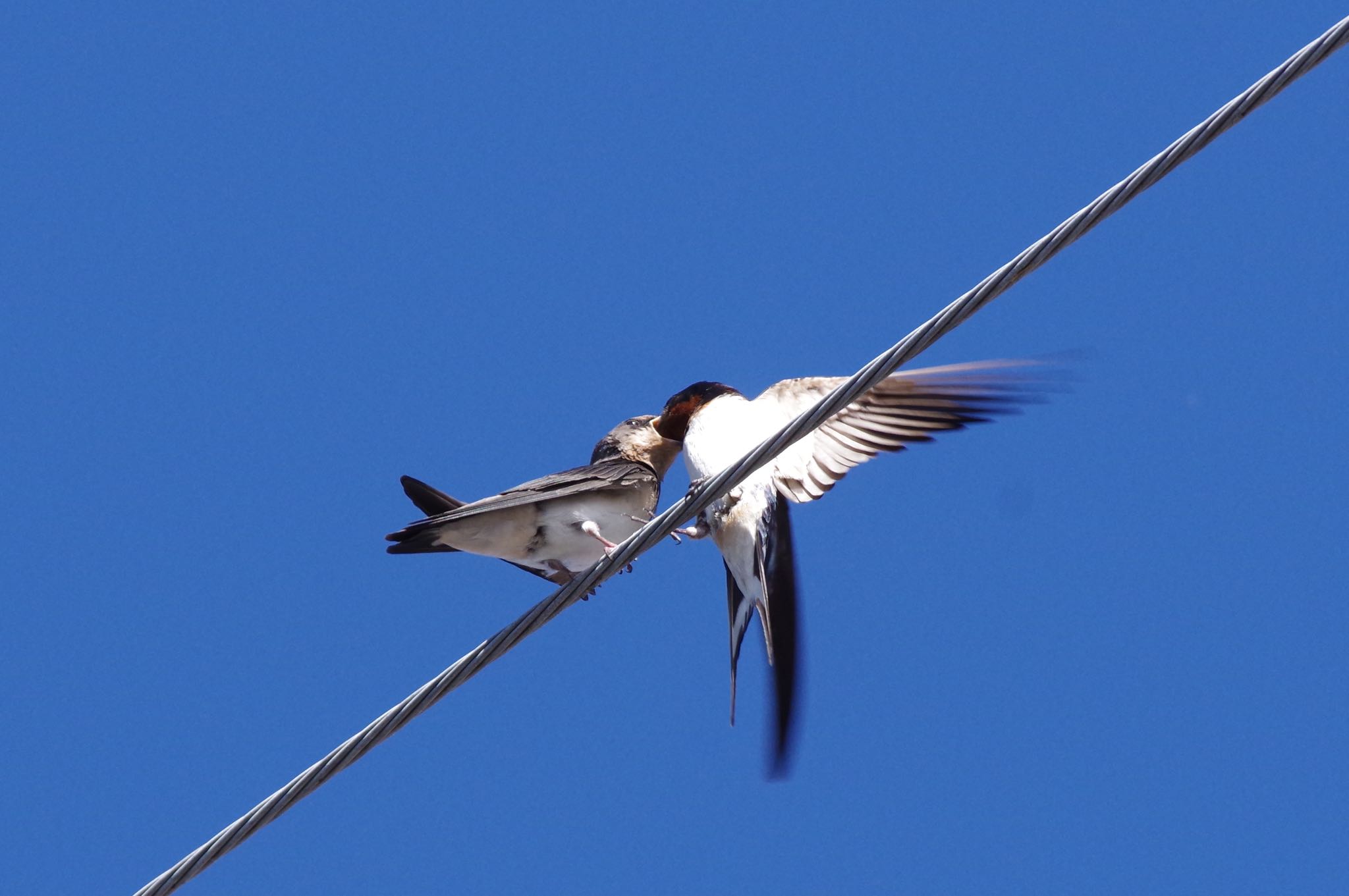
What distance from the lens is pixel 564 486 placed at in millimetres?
6090

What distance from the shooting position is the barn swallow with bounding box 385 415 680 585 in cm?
578

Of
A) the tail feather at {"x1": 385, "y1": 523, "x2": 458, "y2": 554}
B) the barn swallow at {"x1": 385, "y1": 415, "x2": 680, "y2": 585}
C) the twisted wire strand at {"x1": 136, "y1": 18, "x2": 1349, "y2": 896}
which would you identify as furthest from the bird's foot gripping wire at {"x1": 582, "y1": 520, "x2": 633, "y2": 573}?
the twisted wire strand at {"x1": 136, "y1": 18, "x2": 1349, "y2": 896}

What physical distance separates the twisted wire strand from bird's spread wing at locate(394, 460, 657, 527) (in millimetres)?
1383

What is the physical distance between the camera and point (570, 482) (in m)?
6.09

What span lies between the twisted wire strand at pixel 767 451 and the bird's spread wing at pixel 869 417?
1.41 meters

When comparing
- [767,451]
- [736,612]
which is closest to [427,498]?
[736,612]

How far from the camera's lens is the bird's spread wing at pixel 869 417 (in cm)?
551

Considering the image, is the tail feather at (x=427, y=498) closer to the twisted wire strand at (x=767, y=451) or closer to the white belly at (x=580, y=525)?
the white belly at (x=580, y=525)

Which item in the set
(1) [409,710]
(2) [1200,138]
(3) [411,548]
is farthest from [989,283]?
(3) [411,548]

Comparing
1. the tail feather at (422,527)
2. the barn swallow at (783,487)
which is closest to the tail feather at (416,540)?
the tail feather at (422,527)

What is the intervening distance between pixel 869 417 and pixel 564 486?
4.09 feet

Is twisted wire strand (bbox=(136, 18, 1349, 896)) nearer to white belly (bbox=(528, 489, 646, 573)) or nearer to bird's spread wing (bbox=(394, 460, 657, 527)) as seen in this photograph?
bird's spread wing (bbox=(394, 460, 657, 527))

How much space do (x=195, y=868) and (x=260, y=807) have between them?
0.78 feet

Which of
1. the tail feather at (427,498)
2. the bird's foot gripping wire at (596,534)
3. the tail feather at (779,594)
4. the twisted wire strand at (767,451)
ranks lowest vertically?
the twisted wire strand at (767,451)
